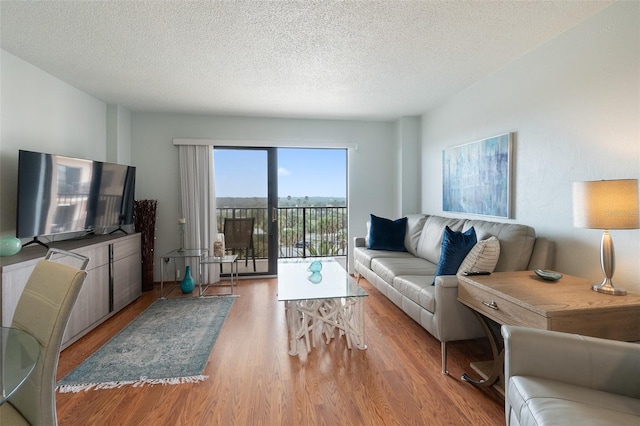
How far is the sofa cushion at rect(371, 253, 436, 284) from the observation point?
2.88m

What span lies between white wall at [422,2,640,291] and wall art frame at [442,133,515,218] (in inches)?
4.0

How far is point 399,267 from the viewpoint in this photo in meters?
3.01

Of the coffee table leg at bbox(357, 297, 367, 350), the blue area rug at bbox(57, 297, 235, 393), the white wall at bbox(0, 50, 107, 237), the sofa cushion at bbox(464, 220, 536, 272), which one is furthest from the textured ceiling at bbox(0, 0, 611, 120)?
the blue area rug at bbox(57, 297, 235, 393)

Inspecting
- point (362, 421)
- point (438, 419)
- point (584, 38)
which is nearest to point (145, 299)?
point (362, 421)

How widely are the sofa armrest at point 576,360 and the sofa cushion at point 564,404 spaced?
29 millimetres

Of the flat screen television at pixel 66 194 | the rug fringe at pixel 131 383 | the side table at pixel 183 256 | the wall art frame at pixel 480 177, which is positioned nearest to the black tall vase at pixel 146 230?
the side table at pixel 183 256

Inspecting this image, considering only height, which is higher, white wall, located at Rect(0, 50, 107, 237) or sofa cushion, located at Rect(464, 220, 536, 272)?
white wall, located at Rect(0, 50, 107, 237)

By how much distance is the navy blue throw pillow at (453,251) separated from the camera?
227 centimetres

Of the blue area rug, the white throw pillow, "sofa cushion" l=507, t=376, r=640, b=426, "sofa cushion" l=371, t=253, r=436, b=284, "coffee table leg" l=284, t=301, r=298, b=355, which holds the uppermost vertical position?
the white throw pillow

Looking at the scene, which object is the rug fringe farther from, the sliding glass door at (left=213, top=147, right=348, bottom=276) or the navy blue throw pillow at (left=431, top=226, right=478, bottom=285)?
the sliding glass door at (left=213, top=147, right=348, bottom=276)

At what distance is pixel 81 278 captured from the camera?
3.66 ft

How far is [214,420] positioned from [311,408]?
54cm

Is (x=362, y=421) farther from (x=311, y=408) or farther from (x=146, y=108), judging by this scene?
(x=146, y=108)

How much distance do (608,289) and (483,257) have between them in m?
0.65
